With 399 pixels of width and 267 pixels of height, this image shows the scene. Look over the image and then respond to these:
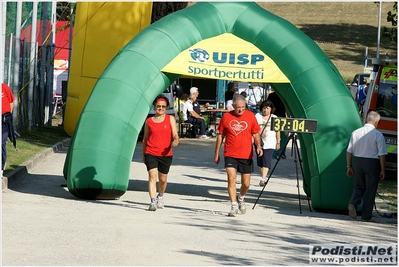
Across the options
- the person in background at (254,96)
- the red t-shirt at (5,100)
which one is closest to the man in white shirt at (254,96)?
the person in background at (254,96)

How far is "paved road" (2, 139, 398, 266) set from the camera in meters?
9.19

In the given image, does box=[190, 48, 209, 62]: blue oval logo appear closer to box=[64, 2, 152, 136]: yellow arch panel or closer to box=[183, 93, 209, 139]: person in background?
box=[64, 2, 152, 136]: yellow arch panel

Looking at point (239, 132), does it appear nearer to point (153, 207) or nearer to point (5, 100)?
point (153, 207)

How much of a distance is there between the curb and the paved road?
0.12 metres

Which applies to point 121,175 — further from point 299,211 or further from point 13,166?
point 13,166

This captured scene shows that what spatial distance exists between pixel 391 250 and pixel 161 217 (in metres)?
3.49

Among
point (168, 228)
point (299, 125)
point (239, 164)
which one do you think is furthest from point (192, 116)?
point (168, 228)

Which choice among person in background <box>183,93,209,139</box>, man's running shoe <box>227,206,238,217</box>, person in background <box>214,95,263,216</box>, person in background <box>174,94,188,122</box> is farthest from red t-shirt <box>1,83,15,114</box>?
person in background <box>174,94,188,122</box>

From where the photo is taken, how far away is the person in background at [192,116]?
2742 centimetres

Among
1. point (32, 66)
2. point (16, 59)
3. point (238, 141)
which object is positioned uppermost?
point (16, 59)

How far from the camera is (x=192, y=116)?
27.5 m

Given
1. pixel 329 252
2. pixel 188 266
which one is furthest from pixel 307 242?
A: pixel 188 266

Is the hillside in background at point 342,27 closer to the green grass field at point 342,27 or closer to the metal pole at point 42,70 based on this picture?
the green grass field at point 342,27

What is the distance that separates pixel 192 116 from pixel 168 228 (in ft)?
54.0
